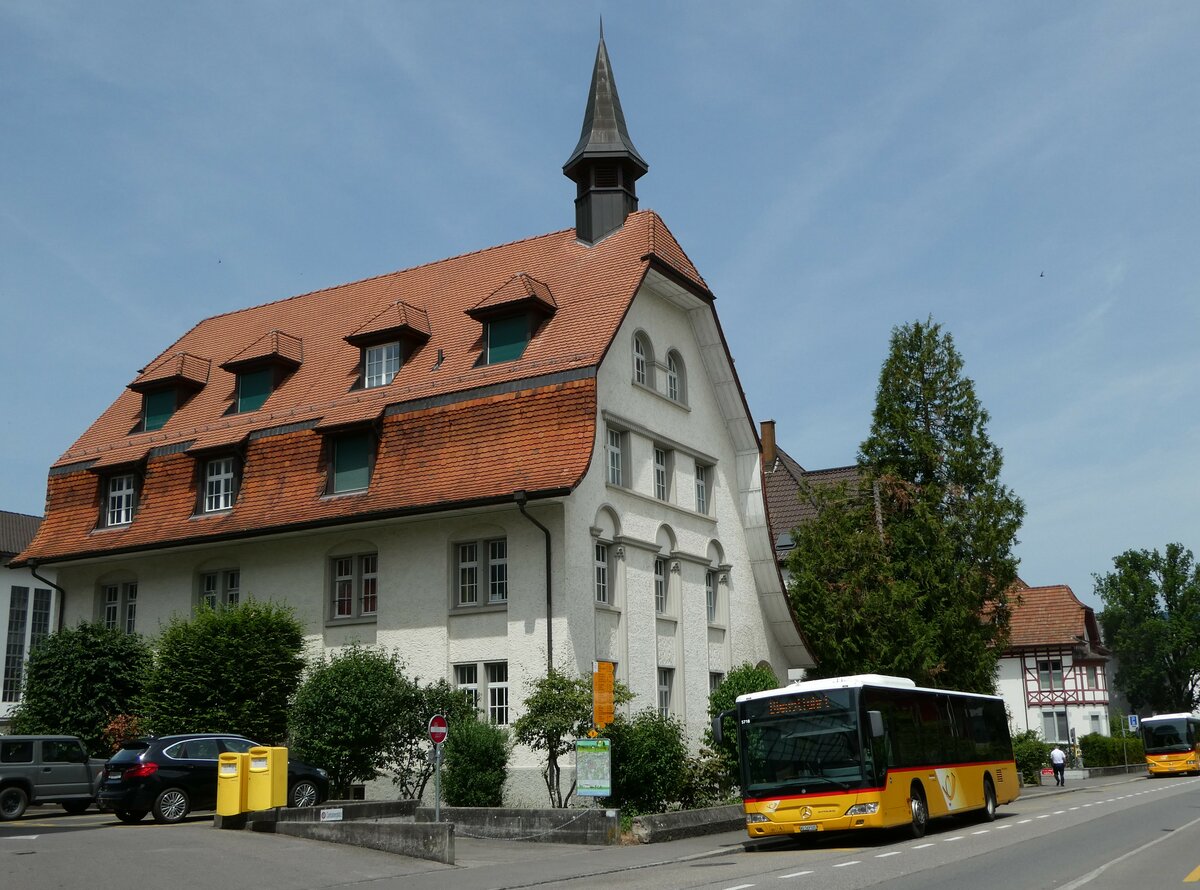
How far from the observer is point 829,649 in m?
35.6

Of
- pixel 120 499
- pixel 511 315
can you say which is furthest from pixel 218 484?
pixel 511 315

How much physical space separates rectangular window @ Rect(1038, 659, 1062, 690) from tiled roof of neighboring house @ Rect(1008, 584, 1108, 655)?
1.06 metres

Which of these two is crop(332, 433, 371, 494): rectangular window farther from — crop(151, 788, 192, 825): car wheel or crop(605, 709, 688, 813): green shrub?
crop(605, 709, 688, 813): green shrub

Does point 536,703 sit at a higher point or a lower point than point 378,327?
lower

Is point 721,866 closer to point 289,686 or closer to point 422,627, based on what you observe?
point 422,627

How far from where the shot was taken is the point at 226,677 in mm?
26500

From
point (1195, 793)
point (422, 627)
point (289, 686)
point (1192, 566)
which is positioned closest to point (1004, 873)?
point (422, 627)

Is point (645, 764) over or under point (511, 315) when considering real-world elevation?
under

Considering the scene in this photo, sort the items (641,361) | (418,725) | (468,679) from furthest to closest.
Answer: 1. (641,361)
2. (468,679)
3. (418,725)

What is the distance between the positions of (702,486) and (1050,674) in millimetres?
41323

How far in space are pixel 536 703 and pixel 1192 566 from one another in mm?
88176

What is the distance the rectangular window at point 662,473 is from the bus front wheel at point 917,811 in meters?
10.8

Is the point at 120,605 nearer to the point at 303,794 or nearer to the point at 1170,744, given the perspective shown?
the point at 303,794

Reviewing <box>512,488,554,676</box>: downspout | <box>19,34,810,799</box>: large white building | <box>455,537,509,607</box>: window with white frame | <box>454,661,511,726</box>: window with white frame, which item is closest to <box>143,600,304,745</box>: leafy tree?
<box>19,34,810,799</box>: large white building
